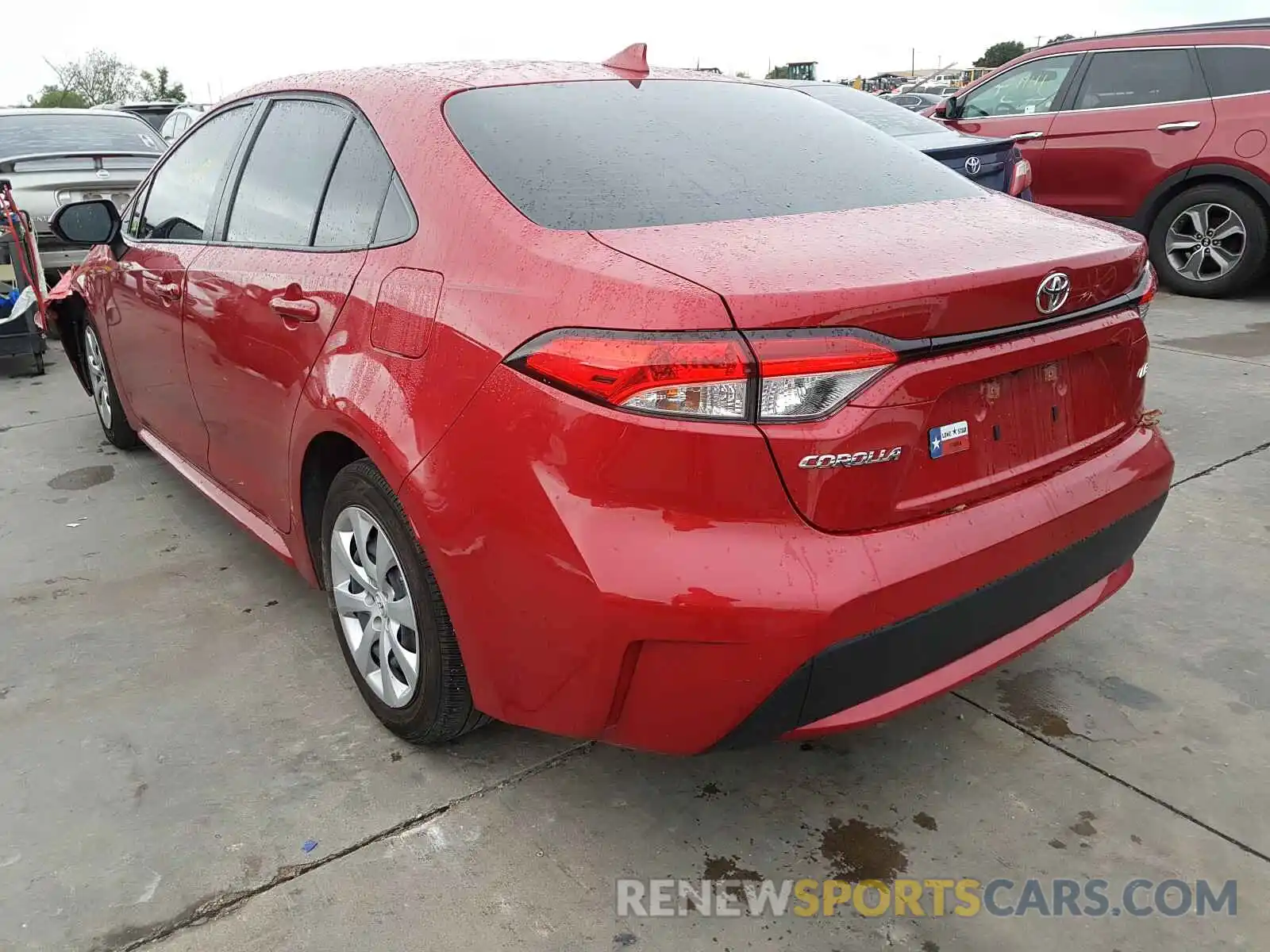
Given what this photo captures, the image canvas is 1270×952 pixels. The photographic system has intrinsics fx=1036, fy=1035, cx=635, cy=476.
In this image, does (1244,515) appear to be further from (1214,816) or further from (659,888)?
(659,888)

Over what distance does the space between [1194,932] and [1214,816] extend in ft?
1.24

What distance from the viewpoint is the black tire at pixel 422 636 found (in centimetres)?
222

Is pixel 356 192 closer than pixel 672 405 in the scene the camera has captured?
No

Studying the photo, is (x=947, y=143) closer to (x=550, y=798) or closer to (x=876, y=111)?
(x=876, y=111)

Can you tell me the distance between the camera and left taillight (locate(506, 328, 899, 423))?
5.65 feet

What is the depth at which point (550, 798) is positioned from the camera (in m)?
2.39

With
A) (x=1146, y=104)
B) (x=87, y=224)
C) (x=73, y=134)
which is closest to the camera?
(x=87, y=224)

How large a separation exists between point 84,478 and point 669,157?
11.2 ft

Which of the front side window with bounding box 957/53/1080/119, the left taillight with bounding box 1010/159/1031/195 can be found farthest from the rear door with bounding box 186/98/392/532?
the front side window with bounding box 957/53/1080/119

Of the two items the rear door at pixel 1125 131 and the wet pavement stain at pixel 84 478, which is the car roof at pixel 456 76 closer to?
the wet pavement stain at pixel 84 478

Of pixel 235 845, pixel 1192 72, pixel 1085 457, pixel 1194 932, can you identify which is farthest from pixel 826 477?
pixel 1192 72

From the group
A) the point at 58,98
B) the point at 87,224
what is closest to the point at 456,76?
the point at 87,224

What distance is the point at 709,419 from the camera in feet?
5.73

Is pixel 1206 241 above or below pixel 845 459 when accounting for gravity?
below
